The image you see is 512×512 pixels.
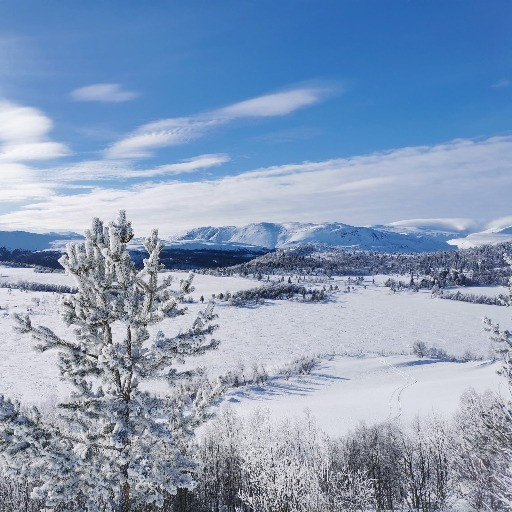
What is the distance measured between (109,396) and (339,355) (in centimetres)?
11475

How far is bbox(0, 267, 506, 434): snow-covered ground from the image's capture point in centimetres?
8019

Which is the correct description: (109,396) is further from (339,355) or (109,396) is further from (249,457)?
(339,355)

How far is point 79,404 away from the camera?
985cm

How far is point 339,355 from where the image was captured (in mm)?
119750

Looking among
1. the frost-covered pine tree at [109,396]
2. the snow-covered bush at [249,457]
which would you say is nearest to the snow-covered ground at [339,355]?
the snow-covered bush at [249,457]

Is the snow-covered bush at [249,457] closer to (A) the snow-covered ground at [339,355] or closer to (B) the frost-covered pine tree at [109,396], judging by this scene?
(A) the snow-covered ground at [339,355]

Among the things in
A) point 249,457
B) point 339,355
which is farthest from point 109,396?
point 339,355

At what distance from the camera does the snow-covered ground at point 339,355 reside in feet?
263

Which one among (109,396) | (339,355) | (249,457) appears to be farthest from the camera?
(339,355)

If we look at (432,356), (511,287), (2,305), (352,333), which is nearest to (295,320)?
(352,333)

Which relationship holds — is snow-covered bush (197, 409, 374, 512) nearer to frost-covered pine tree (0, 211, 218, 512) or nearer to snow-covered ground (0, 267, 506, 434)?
snow-covered ground (0, 267, 506, 434)

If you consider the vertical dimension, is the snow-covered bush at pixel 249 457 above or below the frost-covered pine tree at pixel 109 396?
below

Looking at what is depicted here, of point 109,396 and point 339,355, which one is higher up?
point 109,396

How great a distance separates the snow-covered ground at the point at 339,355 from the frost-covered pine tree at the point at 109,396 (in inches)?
1148
